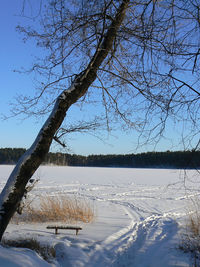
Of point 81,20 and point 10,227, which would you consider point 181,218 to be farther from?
point 81,20

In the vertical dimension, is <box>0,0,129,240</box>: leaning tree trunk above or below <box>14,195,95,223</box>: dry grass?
above

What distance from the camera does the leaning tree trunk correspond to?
121 inches

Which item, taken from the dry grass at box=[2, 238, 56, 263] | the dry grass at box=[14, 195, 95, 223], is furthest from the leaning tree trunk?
the dry grass at box=[14, 195, 95, 223]

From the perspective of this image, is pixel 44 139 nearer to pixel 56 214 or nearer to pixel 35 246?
pixel 35 246

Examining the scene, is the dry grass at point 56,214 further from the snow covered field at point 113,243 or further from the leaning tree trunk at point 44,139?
the leaning tree trunk at point 44,139

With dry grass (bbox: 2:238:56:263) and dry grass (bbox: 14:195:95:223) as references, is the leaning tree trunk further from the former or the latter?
dry grass (bbox: 14:195:95:223)

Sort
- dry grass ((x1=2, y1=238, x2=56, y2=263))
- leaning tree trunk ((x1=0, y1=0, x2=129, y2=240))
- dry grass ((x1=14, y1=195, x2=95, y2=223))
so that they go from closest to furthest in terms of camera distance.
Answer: leaning tree trunk ((x1=0, y1=0, x2=129, y2=240)) → dry grass ((x1=2, y1=238, x2=56, y2=263)) → dry grass ((x1=14, y1=195, x2=95, y2=223))

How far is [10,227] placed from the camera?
21.5 ft

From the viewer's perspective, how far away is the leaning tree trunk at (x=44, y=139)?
3.09m

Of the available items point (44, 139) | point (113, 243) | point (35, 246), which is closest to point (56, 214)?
point (113, 243)

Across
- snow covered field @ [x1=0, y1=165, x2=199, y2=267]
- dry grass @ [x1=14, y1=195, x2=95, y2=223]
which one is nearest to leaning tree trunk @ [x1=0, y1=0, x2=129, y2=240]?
snow covered field @ [x1=0, y1=165, x2=199, y2=267]

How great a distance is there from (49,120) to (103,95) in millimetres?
1310

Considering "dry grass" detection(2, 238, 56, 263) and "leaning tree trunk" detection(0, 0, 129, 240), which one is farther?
A: "dry grass" detection(2, 238, 56, 263)

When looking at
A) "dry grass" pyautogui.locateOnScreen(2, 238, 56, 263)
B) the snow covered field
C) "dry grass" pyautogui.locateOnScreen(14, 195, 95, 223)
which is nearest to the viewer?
the snow covered field
